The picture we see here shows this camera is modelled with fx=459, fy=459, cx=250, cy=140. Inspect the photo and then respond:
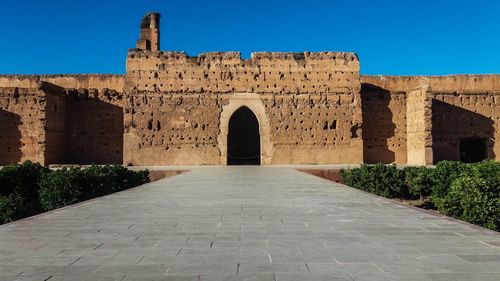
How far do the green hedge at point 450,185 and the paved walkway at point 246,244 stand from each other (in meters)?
2.62

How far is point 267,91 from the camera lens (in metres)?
21.2

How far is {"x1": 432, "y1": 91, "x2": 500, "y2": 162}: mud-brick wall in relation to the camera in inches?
867

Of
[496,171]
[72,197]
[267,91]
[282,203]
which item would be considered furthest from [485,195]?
[267,91]

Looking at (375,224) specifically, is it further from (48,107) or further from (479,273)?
(48,107)

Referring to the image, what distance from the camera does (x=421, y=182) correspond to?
12.6 metres

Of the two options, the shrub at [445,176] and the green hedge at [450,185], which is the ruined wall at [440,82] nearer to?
the green hedge at [450,185]

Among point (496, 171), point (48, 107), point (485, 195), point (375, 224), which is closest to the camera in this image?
point (375, 224)

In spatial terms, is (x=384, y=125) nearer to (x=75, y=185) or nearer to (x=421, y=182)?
(x=421, y=182)

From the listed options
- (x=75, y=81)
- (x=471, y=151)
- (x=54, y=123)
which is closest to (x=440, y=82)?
(x=471, y=151)

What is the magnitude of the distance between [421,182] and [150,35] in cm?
1753

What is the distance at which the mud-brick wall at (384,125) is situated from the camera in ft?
72.8

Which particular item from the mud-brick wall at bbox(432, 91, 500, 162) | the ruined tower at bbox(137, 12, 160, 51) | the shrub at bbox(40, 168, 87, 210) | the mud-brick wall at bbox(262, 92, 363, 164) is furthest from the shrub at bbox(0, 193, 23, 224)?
the mud-brick wall at bbox(432, 91, 500, 162)

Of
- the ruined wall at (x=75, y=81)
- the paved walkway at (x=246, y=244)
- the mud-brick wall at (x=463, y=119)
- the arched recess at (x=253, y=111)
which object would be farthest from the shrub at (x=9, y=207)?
the mud-brick wall at (x=463, y=119)

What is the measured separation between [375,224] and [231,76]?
16.8 meters
